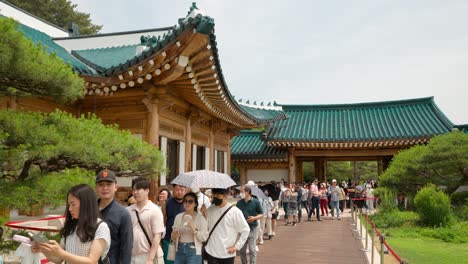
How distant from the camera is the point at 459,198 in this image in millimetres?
17516

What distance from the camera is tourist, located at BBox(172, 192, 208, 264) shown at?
473 centimetres

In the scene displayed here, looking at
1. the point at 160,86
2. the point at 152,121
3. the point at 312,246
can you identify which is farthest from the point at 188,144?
the point at 312,246

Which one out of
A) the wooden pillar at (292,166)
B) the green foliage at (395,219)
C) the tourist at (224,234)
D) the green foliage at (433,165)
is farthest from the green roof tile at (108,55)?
the wooden pillar at (292,166)

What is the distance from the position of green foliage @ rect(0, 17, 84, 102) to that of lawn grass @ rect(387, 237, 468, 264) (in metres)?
7.88

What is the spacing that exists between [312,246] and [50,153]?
25.6 ft

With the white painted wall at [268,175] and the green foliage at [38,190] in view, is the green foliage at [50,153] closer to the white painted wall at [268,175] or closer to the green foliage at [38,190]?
the green foliage at [38,190]

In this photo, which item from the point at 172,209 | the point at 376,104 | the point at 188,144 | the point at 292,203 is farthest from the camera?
the point at 376,104

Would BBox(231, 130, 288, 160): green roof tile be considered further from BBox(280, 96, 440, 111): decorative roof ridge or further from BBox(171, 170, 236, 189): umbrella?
BBox(171, 170, 236, 189): umbrella

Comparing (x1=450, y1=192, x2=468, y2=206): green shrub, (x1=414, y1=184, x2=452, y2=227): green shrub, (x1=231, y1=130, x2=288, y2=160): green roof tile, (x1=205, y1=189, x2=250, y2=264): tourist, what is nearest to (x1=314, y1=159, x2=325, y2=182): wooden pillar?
(x1=231, y1=130, x2=288, y2=160): green roof tile

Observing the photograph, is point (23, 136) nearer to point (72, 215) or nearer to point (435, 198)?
point (72, 215)

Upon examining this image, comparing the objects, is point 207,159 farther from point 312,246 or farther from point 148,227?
point 148,227

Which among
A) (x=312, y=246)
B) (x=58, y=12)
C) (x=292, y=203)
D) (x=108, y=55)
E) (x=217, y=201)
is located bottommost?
(x=312, y=246)

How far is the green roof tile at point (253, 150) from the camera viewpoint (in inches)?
940

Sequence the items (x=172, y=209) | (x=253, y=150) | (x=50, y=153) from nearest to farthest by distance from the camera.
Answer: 1. (x=50, y=153)
2. (x=172, y=209)
3. (x=253, y=150)
